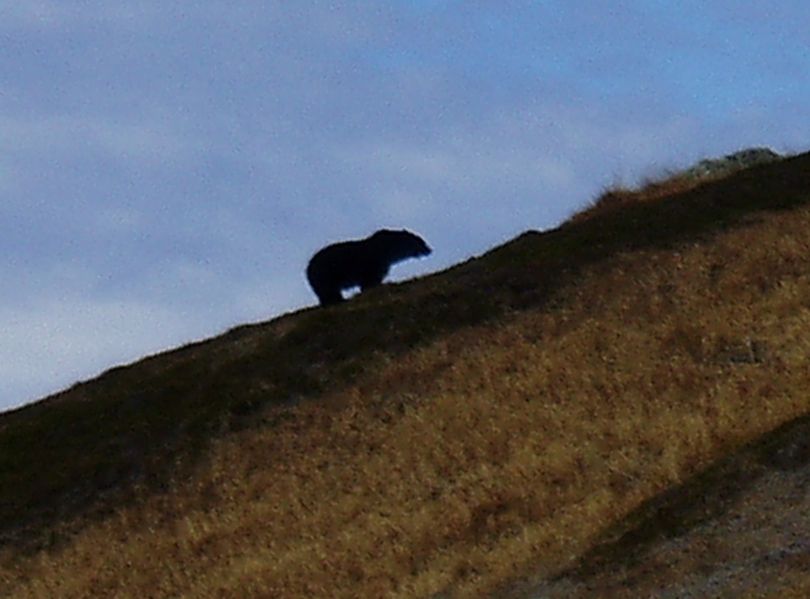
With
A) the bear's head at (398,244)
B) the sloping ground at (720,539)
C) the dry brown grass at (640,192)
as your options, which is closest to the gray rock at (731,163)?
the dry brown grass at (640,192)

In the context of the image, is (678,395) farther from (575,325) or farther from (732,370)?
(575,325)

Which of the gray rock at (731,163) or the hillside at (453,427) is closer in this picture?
the hillside at (453,427)

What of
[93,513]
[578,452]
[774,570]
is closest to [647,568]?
[774,570]

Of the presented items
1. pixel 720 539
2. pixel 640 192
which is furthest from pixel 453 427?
pixel 640 192

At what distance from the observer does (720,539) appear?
19.9 metres

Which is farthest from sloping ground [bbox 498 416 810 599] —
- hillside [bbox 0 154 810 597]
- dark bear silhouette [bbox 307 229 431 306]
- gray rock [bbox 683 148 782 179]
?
gray rock [bbox 683 148 782 179]

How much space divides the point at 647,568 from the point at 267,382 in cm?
1533

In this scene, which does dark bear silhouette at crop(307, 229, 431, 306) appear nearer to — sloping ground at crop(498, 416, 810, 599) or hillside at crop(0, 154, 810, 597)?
hillside at crop(0, 154, 810, 597)

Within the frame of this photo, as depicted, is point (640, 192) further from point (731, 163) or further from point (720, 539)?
point (720, 539)

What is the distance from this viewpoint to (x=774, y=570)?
59.7 ft

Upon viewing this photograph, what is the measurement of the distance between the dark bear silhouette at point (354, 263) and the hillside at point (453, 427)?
3.19 feet

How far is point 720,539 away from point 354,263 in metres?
19.4

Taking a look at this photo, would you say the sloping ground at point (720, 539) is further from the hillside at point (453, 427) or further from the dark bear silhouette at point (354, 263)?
the dark bear silhouette at point (354, 263)

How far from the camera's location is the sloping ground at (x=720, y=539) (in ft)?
60.4
